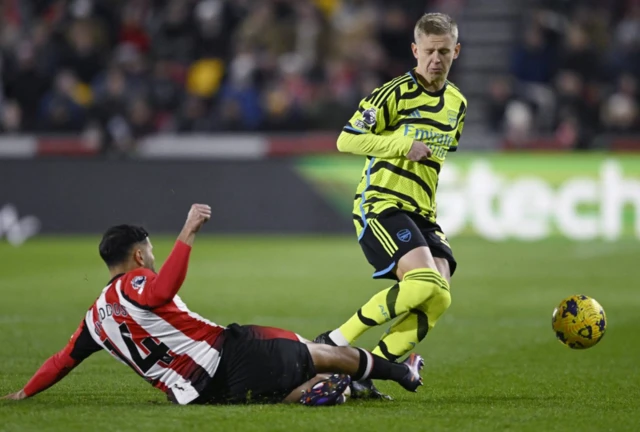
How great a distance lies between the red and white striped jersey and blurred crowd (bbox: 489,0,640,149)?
496 inches

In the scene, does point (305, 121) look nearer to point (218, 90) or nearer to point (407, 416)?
point (218, 90)

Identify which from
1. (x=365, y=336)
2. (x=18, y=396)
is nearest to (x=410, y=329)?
(x=18, y=396)

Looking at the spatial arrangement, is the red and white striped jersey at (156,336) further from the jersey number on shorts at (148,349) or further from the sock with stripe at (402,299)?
the sock with stripe at (402,299)

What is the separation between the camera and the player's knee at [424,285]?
601cm

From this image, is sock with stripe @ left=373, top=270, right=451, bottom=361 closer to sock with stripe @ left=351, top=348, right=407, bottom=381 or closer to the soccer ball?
sock with stripe @ left=351, top=348, right=407, bottom=381

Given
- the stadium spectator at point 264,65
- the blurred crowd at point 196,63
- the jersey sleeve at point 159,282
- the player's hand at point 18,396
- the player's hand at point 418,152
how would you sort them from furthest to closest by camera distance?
the blurred crowd at point 196,63, the stadium spectator at point 264,65, the player's hand at point 418,152, the player's hand at point 18,396, the jersey sleeve at point 159,282

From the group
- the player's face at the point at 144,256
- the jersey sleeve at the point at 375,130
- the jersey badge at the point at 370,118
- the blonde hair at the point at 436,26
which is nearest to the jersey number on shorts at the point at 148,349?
the player's face at the point at 144,256

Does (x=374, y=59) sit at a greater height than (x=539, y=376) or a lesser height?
greater

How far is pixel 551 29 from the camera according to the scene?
19.1m

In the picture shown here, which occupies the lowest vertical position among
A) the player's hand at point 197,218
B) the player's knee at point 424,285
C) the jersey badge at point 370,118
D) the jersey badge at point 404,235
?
the player's knee at point 424,285

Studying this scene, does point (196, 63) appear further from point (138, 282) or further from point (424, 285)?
point (138, 282)

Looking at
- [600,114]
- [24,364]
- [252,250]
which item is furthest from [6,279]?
[600,114]

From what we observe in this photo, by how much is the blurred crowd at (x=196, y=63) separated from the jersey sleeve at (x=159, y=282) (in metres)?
12.8

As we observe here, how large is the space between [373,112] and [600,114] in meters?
12.5
